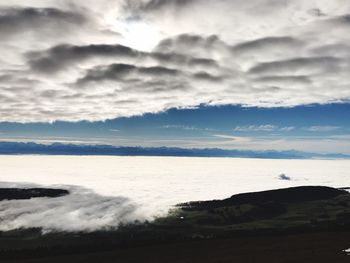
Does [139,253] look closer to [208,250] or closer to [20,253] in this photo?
[208,250]

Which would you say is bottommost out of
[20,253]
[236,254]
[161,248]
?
[20,253]

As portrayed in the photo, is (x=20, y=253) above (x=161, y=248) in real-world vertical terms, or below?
below

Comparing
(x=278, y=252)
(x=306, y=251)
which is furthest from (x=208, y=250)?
(x=306, y=251)

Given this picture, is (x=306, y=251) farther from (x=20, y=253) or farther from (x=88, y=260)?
(x=20, y=253)

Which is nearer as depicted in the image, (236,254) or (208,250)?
(236,254)

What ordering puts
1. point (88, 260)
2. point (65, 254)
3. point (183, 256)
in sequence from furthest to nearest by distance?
point (65, 254) → point (88, 260) → point (183, 256)

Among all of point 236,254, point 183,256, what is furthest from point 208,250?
point 236,254

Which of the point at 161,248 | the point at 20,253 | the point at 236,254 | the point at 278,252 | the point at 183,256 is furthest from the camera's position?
the point at 20,253

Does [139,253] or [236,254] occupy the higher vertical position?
[236,254]

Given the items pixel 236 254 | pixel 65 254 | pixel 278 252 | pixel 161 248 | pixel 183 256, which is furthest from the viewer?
pixel 65 254
